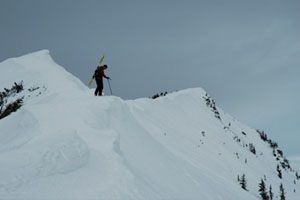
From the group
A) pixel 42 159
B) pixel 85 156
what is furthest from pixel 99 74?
pixel 42 159

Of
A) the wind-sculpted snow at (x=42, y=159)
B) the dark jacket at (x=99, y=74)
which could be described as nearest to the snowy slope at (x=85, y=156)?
the wind-sculpted snow at (x=42, y=159)

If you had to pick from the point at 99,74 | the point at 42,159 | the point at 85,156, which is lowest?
the point at 42,159

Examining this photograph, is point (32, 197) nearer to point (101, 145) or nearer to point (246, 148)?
point (101, 145)

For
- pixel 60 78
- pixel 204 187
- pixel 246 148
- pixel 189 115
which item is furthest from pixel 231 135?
pixel 204 187

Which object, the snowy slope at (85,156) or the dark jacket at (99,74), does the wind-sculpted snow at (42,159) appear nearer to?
the snowy slope at (85,156)

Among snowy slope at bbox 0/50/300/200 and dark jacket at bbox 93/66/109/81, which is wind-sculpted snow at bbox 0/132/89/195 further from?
A: dark jacket at bbox 93/66/109/81

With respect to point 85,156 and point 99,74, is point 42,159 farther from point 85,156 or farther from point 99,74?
point 99,74

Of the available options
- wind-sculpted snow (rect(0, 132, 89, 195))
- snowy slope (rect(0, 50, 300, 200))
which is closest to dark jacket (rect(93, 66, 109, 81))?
snowy slope (rect(0, 50, 300, 200))

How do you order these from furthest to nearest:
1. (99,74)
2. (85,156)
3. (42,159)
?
(99,74)
(85,156)
(42,159)

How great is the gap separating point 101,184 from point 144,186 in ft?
5.66

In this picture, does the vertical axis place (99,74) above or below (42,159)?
above

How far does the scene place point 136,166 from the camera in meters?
15.3

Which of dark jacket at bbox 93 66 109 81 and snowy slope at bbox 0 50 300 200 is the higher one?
dark jacket at bbox 93 66 109 81

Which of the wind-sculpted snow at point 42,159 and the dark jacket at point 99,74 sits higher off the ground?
the dark jacket at point 99,74
